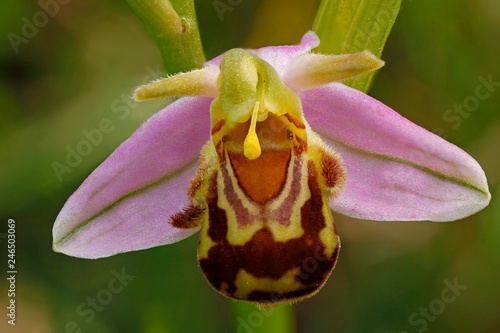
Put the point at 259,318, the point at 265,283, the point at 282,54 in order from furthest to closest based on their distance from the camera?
the point at 259,318
the point at 282,54
the point at 265,283

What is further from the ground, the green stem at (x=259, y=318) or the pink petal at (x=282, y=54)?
the pink petal at (x=282, y=54)

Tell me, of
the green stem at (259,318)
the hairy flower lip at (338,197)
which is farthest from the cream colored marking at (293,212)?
the green stem at (259,318)

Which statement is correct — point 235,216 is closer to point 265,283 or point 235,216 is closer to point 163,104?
point 265,283

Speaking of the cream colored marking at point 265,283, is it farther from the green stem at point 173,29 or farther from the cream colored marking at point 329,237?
the green stem at point 173,29

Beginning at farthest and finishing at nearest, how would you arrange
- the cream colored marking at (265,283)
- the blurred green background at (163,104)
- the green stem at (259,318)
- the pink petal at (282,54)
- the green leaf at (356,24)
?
1. the blurred green background at (163,104)
2. the green stem at (259,318)
3. the green leaf at (356,24)
4. the pink petal at (282,54)
5. the cream colored marking at (265,283)

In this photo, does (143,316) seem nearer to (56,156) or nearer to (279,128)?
(56,156)

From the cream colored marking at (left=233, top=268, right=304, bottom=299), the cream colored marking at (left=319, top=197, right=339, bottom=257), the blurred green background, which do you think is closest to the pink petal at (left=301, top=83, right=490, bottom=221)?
the cream colored marking at (left=319, top=197, right=339, bottom=257)

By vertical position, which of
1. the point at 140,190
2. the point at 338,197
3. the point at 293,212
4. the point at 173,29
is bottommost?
the point at 140,190

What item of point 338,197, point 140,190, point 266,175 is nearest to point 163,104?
point 140,190
